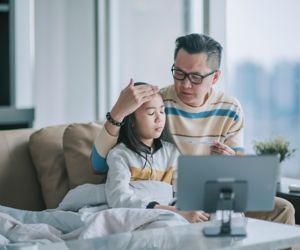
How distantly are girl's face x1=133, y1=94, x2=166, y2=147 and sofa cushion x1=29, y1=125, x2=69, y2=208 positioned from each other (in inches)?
18.0

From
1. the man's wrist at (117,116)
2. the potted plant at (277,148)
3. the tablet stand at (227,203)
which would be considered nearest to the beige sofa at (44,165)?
the man's wrist at (117,116)

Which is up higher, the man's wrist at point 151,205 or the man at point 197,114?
the man at point 197,114

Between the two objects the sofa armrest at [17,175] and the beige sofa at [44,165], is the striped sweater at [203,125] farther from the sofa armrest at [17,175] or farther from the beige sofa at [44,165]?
the sofa armrest at [17,175]

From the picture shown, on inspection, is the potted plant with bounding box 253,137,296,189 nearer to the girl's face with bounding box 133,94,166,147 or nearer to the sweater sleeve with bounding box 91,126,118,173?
the girl's face with bounding box 133,94,166,147

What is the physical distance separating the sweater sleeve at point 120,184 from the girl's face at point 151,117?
114 mm

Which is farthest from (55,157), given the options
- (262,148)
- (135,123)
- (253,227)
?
(253,227)

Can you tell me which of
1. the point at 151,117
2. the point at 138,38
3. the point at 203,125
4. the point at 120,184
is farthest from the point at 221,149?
the point at 138,38

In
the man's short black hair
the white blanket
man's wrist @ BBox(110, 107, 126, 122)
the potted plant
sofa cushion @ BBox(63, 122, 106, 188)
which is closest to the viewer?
the white blanket

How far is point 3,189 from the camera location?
2.64 metres

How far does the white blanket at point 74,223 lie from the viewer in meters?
1.99

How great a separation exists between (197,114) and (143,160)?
0.29m

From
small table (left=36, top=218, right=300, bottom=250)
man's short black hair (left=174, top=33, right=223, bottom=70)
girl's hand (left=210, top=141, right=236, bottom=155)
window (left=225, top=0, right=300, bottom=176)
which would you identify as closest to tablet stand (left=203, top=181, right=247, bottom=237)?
small table (left=36, top=218, right=300, bottom=250)

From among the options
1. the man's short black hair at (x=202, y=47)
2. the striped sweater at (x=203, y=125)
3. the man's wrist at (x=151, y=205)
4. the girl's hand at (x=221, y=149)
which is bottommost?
the man's wrist at (x=151, y=205)

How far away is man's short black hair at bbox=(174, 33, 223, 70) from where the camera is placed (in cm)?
249
